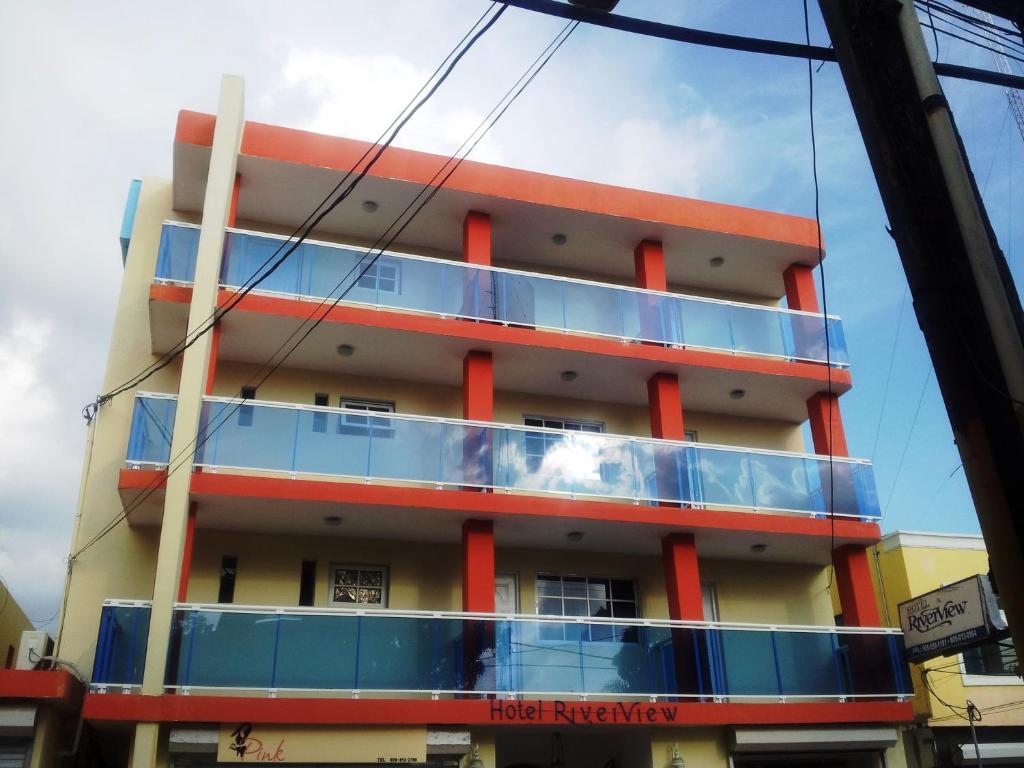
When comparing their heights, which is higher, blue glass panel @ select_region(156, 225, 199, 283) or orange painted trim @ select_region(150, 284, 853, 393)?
blue glass panel @ select_region(156, 225, 199, 283)

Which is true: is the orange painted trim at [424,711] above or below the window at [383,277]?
below

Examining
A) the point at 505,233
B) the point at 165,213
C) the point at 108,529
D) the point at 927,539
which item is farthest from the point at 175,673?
the point at 927,539

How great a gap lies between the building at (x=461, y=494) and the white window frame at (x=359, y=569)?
59 mm

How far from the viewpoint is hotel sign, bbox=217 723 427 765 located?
1241cm

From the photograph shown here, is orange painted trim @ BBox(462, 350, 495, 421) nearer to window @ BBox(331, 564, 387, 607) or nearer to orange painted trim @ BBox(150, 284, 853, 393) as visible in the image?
orange painted trim @ BBox(150, 284, 853, 393)

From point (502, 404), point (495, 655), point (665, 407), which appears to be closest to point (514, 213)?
point (502, 404)

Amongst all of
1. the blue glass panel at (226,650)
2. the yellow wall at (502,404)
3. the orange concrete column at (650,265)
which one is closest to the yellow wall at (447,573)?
the blue glass panel at (226,650)

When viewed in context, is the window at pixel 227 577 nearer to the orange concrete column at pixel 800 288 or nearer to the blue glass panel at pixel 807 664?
the blue glass panel at pixel 807 664

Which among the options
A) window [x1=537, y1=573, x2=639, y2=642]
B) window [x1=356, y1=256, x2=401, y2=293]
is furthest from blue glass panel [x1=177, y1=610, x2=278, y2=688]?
window [x1=356, y1=256, x2=401, y2=293]

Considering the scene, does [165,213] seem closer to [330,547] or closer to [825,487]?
[330,547]

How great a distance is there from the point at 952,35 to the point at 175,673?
37.1 feet

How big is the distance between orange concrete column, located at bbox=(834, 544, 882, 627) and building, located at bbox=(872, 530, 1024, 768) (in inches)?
80.9

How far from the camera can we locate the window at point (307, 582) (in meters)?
15.1

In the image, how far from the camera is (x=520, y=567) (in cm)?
1631
